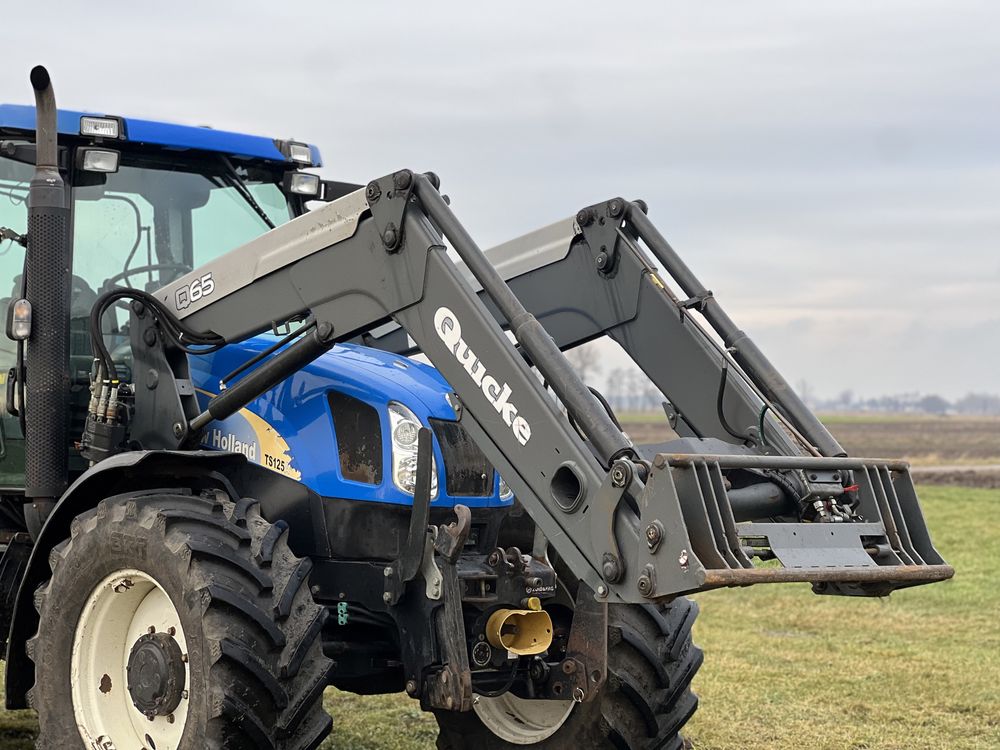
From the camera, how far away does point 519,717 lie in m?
6.23

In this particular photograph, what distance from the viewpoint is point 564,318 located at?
252 inches

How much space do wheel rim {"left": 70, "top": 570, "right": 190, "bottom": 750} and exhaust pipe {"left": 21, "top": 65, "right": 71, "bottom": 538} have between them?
2.79 feet

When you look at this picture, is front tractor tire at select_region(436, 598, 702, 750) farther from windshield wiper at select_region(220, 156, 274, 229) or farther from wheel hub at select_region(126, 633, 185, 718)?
windshield wiper at select_region(220, 156, 274, 229)

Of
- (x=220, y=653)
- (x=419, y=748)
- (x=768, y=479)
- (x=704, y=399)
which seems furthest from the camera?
(x=419, y=748)

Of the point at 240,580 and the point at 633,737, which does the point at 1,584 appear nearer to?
the point at 240,580

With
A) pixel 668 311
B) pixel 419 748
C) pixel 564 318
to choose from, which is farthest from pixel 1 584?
pixel 668 311

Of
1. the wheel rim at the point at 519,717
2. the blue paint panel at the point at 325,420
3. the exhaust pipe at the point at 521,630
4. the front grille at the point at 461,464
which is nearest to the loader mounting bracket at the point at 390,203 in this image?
the blue paint panel at the point at 325,420

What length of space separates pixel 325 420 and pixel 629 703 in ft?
5.79

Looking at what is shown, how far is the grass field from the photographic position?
24.2 ft

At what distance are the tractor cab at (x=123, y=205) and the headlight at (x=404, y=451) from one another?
1.54m

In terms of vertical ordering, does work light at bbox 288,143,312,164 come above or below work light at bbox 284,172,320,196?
above

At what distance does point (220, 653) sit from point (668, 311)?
2482mm

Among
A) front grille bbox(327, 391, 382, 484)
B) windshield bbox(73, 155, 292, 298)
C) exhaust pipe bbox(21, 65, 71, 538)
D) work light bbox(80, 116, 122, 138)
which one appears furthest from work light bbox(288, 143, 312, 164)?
front grille bbox(327, 391, 382, 484)

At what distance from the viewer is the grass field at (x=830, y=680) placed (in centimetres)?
738
